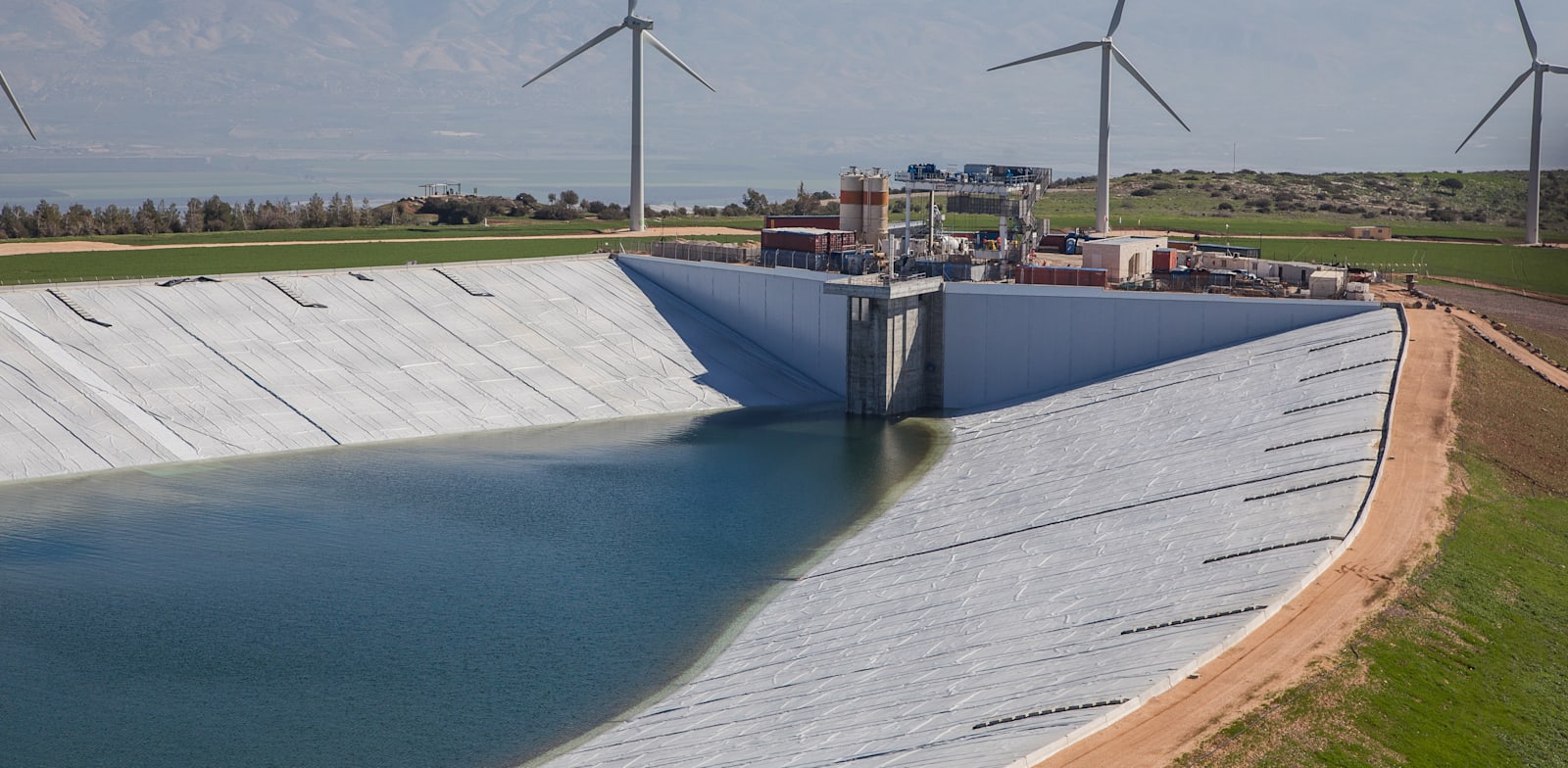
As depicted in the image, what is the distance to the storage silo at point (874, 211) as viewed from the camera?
110 meters

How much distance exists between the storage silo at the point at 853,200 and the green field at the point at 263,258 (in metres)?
18.5

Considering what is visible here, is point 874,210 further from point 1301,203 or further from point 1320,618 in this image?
point 1301,203

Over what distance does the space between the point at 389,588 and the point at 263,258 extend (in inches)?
2448

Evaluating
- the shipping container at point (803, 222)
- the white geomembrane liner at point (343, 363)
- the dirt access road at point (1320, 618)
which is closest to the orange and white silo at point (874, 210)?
the shipping container at point (803, 222)

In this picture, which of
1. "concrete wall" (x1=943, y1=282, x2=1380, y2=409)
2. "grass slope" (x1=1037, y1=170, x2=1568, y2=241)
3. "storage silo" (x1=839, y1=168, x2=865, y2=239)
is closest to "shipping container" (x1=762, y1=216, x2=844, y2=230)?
"storage silo" (x1=839, y1=168, x2=865, y2=239)

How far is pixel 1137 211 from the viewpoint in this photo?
166 metres

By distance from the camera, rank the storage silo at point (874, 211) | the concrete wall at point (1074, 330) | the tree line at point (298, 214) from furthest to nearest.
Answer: the tree line at point (298, 214)
the storage silo at point (874, 211)
the concrete wall at point (1074, 330)

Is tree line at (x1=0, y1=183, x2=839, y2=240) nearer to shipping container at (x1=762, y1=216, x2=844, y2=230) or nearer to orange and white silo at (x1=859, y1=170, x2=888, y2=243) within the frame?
shipping container at (x1=762, y1=216, x2=844, y2=230)

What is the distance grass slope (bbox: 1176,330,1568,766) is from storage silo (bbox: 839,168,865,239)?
62067 millimetres

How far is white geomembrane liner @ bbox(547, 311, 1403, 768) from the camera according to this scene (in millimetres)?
36688

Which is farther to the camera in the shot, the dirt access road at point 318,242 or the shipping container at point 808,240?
the dirt access road at point 318,242

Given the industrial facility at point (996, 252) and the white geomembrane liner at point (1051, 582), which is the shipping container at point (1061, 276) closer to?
the industrial facility at point (996, 252)

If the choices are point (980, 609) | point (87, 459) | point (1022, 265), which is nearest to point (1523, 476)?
point (980, 609)

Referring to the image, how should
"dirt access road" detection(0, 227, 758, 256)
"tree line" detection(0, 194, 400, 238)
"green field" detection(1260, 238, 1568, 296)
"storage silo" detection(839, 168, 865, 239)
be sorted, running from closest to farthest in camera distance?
"green field" detection(1260, 238, 1568, 296) → "storage silo" detection(839, 168, 865, 239) → "dirt access road" detection(0, 227, 758, 256) → "tree line" detection(0, 194, 400, 238)
